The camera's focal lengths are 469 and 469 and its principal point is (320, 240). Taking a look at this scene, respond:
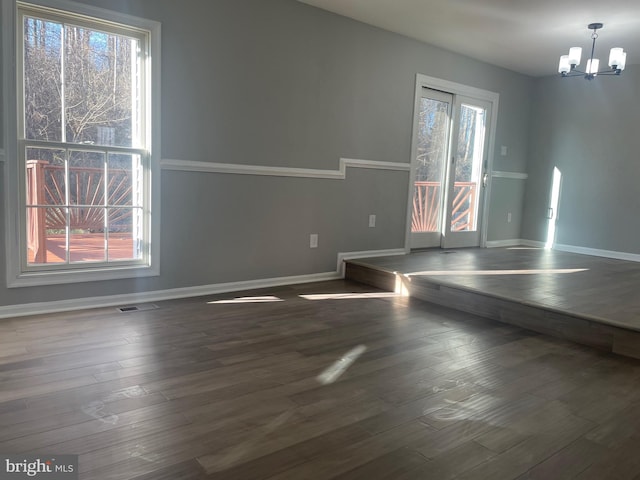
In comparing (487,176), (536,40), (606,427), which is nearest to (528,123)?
(487,176)

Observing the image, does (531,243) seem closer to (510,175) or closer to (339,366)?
(510,175)

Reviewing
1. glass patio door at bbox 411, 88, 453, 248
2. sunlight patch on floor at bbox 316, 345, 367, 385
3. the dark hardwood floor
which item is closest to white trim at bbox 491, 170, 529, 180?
glass patio door at bbox 411, 88, 453, 248

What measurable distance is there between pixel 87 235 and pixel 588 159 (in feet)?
19.0

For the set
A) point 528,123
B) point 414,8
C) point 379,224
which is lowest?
point 379,224

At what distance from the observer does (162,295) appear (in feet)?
11.5

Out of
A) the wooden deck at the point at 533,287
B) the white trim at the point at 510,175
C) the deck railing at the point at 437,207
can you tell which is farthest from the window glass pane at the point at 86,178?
the white trim at the point at 510,175

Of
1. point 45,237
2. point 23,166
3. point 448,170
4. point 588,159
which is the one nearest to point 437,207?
point 448,170

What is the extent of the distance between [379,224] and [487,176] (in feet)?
6.66

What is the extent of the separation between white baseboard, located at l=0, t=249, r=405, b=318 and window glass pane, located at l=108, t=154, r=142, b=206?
68cm

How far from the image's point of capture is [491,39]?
4.78 meters

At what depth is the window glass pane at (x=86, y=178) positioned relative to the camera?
3.12 m

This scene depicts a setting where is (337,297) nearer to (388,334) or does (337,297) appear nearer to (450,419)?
(388,334)

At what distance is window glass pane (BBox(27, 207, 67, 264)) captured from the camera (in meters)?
3.02

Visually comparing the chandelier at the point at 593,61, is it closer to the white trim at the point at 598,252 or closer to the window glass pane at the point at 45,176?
the white trim at the point at 598,252
